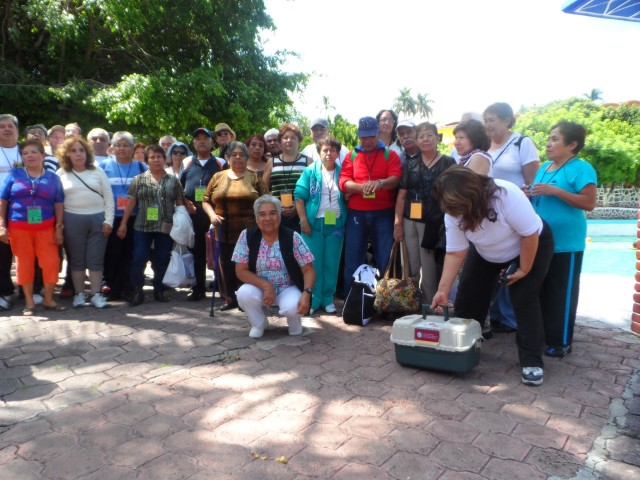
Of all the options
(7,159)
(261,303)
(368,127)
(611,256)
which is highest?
(368,127)

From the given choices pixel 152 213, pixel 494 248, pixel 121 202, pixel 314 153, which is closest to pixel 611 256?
pixel 314 153

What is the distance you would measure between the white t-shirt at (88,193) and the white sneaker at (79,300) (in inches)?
34.3

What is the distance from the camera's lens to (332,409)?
10.4ft

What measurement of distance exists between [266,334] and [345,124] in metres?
18.5

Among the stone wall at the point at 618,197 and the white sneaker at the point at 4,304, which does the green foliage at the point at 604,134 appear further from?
the white sneaker at the point at 4,304

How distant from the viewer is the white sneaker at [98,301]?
5.57 m

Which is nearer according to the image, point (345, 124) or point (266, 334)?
point (266, 334)

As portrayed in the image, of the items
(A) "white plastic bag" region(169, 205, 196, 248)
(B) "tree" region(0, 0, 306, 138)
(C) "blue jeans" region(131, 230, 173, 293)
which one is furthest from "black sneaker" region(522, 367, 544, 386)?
(B) "tree" region(0, 0, 306, 138)

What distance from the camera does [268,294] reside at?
449 centimetres

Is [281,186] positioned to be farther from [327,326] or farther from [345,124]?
[345,124]

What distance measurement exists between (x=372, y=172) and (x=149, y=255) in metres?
2.75

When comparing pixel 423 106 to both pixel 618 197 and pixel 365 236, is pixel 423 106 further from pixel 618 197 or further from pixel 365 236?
pixel 365 236

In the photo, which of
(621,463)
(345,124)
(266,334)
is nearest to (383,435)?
(621,463)

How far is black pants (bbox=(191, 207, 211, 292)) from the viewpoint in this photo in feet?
19.5
